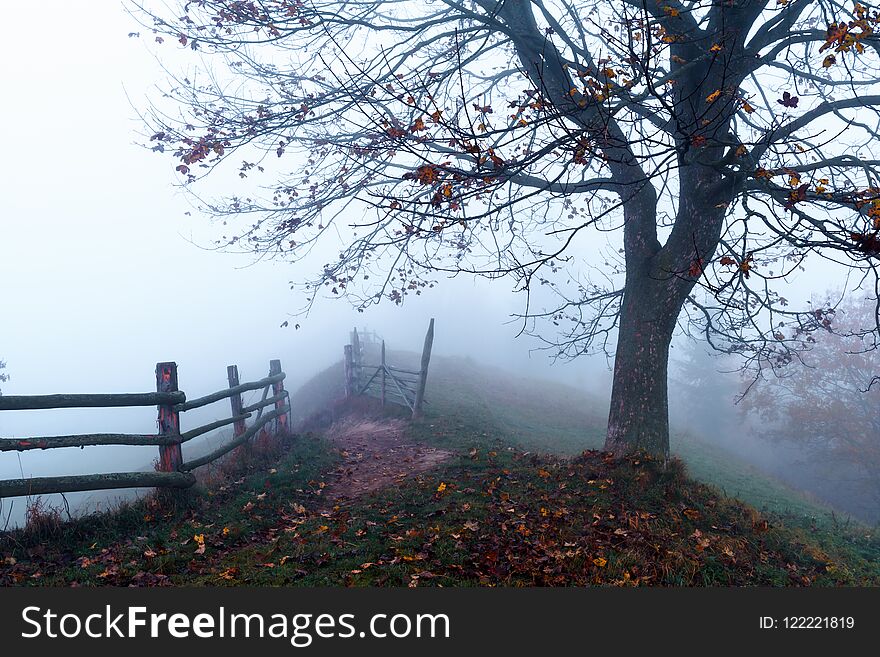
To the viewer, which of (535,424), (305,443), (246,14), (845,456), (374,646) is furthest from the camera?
(845,456)

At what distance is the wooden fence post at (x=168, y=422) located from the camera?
23.4 ft

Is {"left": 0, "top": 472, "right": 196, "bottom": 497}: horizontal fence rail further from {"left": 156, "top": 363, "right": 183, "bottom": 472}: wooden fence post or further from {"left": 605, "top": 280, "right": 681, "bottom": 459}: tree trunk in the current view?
{"left": 605, "top": 280, "right": 681, "bottom": 459}: tree trunk

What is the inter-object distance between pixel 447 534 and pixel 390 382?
1164 centimetres

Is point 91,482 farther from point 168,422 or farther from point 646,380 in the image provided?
point 646,380

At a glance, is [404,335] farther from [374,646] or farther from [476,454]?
[374,646]

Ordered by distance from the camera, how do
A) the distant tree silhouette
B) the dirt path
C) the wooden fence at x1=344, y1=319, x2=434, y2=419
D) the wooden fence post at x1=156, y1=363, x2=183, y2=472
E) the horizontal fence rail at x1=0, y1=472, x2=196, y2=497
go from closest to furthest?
1. the horizontal fence rail at x1=0, y1=472, x2=196, y2=497
2. the wooden fence post at x1=156, y1=363, x2=183, y2=472
3. the dirt path
4. the wooden fence at x1=344, y1=319, x2=434, y2=419
5. the distant tree silhouette

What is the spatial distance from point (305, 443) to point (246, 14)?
772cm

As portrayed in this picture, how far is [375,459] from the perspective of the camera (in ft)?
35.3

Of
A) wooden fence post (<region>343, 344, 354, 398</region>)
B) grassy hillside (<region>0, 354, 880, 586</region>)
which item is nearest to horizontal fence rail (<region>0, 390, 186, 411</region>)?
grassy hillside (<region>0, 354, 880, 586</region>)

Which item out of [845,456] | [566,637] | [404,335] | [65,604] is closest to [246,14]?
[65,604]

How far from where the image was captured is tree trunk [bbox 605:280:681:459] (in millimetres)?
8203

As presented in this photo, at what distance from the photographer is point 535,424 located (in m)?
22.1

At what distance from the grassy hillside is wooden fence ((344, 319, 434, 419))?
17.4ft

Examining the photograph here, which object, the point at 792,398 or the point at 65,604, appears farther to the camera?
the point at 792,398
